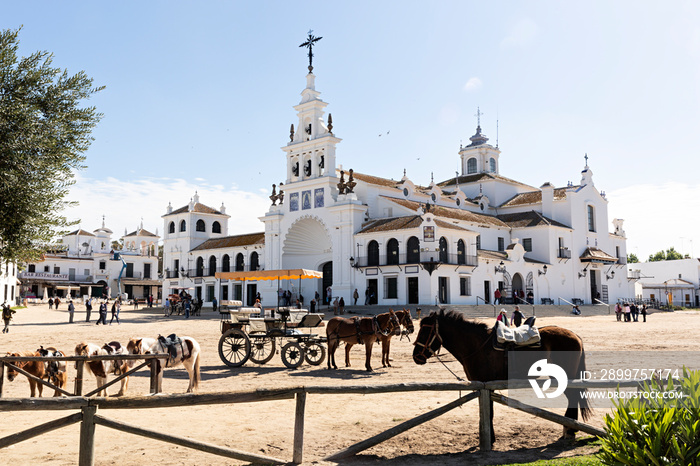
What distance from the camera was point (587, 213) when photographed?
54031mm

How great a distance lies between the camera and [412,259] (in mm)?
40625

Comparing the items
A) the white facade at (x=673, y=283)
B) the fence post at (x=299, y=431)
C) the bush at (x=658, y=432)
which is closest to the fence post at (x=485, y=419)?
the fence post at (x=299, y=431)

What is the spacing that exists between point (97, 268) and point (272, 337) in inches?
2777

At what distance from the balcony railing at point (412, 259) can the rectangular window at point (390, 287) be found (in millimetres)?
1202

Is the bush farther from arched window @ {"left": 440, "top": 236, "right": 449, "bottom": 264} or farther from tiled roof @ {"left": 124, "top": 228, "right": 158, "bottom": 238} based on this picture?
tiled roof @ {"left": 124, "top": 228, "right": 158, "bottom": 238}

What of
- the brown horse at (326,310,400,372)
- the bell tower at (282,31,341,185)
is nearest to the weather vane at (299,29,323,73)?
the bell tower at (282,31,341,185)

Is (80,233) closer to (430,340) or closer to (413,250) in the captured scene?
(413,250)

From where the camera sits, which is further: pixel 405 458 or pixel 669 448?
pixel 405 458

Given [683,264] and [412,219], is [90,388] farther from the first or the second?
[683,264]

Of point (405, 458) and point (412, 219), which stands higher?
point (412, 219)

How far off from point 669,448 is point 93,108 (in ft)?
43.5

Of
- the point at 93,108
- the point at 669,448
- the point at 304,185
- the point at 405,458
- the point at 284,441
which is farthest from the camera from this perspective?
the point at 304,185

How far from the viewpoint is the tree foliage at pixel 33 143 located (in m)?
12.2

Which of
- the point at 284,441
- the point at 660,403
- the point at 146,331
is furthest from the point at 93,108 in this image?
the point at 146,331
